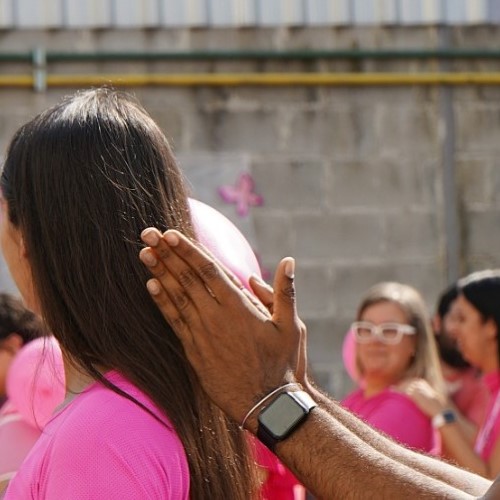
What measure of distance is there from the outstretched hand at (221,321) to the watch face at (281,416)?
0.02 metres

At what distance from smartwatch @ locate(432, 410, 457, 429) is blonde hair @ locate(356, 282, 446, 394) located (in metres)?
0.19

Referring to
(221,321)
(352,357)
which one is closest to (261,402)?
(221,321)

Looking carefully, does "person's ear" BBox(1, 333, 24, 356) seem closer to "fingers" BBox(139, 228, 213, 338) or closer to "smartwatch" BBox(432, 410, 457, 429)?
"smartwatch" BBox(432, 410, 457, 429)

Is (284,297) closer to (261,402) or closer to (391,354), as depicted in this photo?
(261,402)

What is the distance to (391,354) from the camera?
430 centimetres

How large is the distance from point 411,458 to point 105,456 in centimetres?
53

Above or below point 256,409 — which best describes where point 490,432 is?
below

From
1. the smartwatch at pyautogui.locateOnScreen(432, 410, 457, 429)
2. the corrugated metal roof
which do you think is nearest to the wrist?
the smartwatch at pyautogui.locateOnScreen(432, 410, 457, 429)

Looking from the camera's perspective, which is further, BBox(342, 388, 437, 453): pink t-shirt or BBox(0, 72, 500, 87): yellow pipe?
BBox(0, 72, 500, 87): yellow pipe

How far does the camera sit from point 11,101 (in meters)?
6.08

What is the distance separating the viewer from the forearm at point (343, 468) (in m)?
1.54

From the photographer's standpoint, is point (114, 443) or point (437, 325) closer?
point (114, 443)

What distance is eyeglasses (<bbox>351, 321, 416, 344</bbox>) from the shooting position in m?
4.33

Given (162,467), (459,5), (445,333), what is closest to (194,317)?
(162,467)
